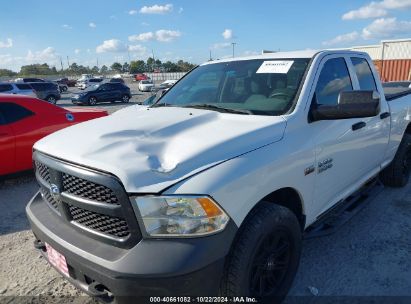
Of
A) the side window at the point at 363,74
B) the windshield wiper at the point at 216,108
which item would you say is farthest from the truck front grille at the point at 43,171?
the side window at the point at 363,74

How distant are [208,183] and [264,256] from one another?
770 mm

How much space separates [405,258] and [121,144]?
8.93 feet

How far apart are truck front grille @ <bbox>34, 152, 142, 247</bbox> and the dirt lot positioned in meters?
0.95

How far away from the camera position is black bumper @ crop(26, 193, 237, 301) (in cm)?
182

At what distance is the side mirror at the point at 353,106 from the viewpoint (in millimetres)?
2586

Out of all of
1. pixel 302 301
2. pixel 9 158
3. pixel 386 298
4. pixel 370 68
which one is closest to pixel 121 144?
pixel 302 301

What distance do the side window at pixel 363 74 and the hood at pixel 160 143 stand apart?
1.68 meters

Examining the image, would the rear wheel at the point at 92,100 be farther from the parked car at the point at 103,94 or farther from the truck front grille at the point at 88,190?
the truck front grille at the point at 88,190

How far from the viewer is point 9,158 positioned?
5.38 metres

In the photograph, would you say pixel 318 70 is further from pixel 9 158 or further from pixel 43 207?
pixel 9 158

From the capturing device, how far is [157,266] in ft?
5.97

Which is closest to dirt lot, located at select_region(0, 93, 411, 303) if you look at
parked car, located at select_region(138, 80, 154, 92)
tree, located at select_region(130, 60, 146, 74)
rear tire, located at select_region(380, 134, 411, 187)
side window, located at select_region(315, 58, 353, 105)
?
rear tire, located at select_region(380, 134, 411, 187)

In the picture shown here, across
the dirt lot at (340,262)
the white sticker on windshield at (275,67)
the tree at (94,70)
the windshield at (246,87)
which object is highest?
the tree at (94,70)

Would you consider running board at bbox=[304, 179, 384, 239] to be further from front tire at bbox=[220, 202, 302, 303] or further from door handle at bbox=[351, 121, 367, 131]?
door handle at bbox=[351, 121, 367, 131]
